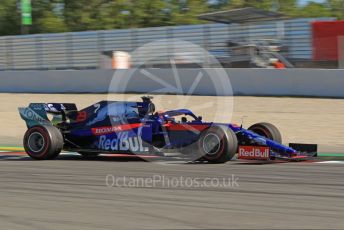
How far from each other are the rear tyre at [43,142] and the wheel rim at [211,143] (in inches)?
104

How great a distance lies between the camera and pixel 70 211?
643cm

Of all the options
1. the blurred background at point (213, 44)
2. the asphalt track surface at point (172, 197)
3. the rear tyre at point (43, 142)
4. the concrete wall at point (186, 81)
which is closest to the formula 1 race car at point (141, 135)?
the rear tyre at point (43, 142)

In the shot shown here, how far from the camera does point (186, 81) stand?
880 inches

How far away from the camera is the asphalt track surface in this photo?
5871mm

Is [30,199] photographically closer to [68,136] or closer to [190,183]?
[190,183]

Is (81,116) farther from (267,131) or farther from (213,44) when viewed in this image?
(213,44)

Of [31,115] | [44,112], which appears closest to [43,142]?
[44,112]

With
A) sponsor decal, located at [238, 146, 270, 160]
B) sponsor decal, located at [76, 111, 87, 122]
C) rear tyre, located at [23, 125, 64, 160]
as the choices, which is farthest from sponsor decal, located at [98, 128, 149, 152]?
sponsor decal, located at [238, 146, 270, 160]

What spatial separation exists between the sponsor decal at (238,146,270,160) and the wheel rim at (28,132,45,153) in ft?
11.4

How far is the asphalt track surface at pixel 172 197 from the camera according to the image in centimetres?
587

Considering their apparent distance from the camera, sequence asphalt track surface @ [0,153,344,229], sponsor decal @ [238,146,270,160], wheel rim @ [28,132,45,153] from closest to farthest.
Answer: asphalt track surface @ [0,153,344,229] < sponsor decal @ [238,146,270,160] < wheel rim @ [28,132,45,153]

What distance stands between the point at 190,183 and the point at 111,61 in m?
17.9

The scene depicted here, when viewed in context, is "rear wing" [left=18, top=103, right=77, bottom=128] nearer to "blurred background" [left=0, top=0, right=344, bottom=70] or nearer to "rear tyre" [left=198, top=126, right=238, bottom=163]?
"rear tyre" [left=198, top=126, right=238, bottom=163]

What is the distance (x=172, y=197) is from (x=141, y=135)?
316 cm
